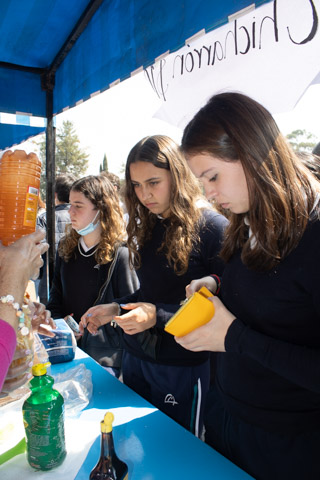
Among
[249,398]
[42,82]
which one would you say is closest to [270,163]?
[249,398]

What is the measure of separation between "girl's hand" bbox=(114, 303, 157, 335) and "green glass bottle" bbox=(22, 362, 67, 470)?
1.46ft

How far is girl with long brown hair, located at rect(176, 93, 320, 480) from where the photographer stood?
2.89ft

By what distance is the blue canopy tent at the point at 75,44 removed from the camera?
139 centimetres

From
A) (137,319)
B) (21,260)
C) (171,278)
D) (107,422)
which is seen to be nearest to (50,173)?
(171,278)

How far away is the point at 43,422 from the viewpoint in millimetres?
865

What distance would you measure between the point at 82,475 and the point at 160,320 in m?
0.61

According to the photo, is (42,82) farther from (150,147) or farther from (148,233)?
(148,233)

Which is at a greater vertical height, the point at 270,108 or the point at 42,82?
the point at 42,82

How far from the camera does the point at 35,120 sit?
10.2 ft

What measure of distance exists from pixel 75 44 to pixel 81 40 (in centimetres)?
15

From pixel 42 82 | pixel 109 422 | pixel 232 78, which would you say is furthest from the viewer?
pixel 42 82

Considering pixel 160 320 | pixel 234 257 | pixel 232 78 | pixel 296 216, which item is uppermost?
pixel 232 78

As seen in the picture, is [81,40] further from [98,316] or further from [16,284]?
[16,284]

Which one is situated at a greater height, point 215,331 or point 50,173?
point 50,173
